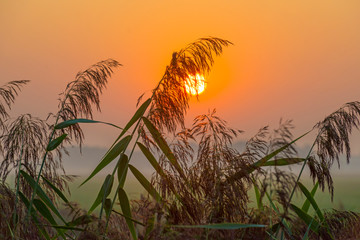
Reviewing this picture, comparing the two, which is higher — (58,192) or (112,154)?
(112,154)

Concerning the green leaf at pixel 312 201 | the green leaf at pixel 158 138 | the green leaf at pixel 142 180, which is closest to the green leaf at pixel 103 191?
the green leaf at pixel 142 180

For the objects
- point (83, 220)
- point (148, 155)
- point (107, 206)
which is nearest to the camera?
point (83, 220)

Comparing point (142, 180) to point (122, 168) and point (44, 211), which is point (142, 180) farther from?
point (44, 211)

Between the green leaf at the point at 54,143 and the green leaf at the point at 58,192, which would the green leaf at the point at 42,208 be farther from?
the green leaf at the point at 54,143

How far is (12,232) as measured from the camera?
3467 mm

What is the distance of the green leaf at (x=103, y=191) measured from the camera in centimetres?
329

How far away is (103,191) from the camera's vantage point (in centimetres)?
336

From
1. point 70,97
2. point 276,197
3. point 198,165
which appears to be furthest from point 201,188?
point 70,97

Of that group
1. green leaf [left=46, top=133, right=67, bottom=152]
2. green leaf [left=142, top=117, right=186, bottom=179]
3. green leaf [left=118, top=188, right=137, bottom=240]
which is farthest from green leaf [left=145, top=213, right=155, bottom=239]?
green leaf [left=46, top=133, right=67, bottom=152]

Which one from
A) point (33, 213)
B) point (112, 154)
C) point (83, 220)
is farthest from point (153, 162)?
point (33, 213)

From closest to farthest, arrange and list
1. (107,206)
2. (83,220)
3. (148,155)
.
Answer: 1. (83,220)
2. (107,206)
3. (148,155)

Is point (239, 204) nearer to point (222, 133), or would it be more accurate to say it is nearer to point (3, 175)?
point (222, 133)

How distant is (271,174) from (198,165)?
735 mm

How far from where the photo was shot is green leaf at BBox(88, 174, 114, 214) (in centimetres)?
329
